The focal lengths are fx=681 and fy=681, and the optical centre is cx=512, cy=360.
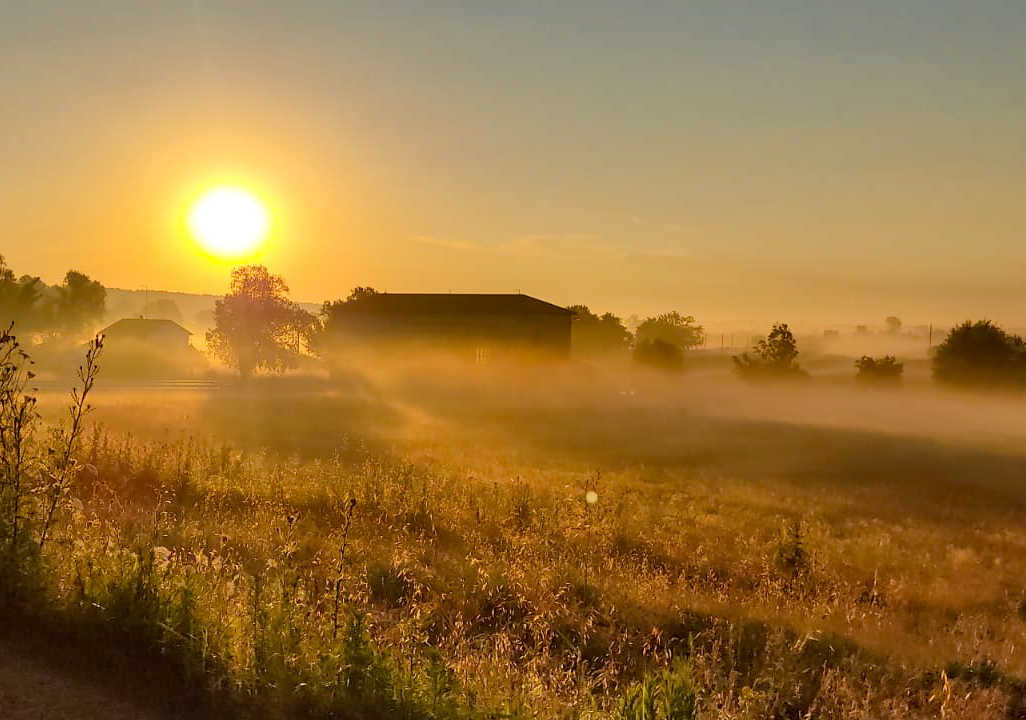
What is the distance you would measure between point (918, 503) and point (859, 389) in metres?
34.2

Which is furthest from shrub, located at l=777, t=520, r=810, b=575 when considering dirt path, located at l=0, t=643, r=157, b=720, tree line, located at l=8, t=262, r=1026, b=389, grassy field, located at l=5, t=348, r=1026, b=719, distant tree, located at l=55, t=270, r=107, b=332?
distant tree, located at l=55, t=270, r=107, b=332

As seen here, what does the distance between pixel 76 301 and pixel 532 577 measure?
297 feet

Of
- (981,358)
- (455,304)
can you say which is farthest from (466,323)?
(981,358)

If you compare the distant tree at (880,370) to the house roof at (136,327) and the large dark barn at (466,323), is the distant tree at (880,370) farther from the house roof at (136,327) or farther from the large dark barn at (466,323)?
the house roof at (136,327)

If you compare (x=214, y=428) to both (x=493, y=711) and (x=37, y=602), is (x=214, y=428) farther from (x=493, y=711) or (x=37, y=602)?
(x=493, y=711)

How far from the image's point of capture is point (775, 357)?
156ft

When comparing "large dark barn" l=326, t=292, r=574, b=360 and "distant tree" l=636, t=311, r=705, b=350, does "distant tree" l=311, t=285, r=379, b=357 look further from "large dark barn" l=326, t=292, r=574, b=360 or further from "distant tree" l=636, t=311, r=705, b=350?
"distant tree" l=636, t=311, r=705, b=350

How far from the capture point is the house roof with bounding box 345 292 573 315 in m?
60.9

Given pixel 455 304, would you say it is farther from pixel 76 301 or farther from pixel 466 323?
pixel 76 301

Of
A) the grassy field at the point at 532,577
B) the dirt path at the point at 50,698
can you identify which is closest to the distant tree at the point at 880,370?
the grassy field at the point at 532,577

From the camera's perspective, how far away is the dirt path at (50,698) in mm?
4426

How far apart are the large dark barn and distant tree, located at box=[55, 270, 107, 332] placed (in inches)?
1599

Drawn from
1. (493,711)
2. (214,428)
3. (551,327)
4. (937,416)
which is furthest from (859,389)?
(493,711)

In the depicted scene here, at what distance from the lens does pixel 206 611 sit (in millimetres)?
5422
